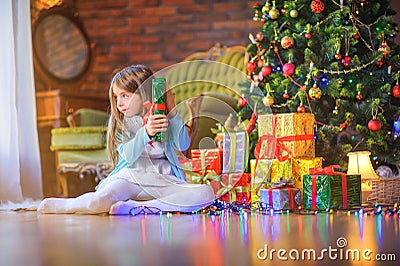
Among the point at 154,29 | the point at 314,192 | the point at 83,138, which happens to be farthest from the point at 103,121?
the point at 314,192

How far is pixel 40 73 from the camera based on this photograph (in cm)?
500

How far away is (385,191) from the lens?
2.86 metres

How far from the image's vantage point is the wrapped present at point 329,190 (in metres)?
2.43

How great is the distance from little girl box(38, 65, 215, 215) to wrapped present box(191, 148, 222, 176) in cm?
28

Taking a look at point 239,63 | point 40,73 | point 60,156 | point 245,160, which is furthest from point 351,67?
point 40,73

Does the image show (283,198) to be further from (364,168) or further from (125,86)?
(125,86)

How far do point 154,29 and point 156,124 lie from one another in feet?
9.71

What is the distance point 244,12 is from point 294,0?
1644mm

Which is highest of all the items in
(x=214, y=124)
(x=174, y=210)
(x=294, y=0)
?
(x=294, y=0)

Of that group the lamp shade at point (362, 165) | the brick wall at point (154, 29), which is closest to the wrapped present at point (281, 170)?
the lamp shade at point (362, 165)

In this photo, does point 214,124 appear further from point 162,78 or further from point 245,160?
point 162,78

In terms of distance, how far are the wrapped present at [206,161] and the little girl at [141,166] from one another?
0.93 feet

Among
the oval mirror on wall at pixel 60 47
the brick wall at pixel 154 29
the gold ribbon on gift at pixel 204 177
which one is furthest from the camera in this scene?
the oval mirror on wall at pixel 60 47

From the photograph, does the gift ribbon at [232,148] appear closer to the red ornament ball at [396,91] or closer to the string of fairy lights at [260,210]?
the string of fairy lights at [260,210]
